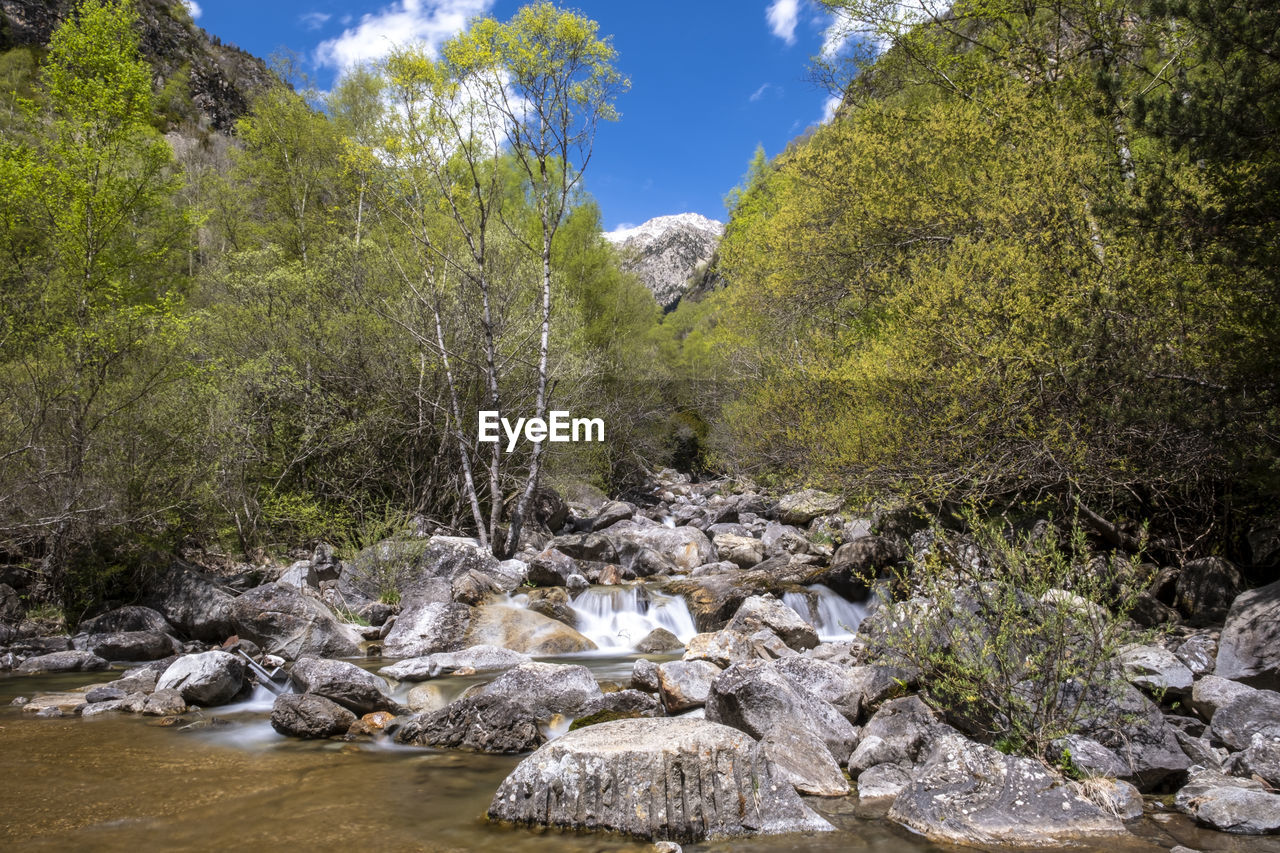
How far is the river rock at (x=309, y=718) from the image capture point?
6680 millimetres

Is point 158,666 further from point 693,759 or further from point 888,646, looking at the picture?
point 888,646

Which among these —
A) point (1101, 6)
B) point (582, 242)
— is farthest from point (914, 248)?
point (582, 242)

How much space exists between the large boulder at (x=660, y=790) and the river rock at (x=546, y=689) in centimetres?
199

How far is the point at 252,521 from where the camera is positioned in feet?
45.3

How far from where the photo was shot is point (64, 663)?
9.09 m

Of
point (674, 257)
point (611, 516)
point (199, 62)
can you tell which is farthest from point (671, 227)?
point (611, 516)

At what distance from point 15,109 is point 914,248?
3209cm

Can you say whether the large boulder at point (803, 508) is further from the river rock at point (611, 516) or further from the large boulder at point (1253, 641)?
the large boulder at point (1253, 641)

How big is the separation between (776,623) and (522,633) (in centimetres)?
354

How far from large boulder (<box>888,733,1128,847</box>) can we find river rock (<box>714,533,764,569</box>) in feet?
34.2

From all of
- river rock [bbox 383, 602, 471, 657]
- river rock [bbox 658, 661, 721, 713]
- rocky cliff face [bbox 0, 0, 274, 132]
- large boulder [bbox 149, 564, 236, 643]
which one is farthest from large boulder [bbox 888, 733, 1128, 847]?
rocky cliff face [bbox 0, 0, 274, 132]

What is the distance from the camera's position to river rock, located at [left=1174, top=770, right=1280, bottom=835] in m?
4.29

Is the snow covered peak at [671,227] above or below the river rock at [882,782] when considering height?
above

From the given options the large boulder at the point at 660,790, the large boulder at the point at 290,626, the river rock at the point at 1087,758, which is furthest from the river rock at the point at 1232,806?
the large boulder at the point at 290,626
